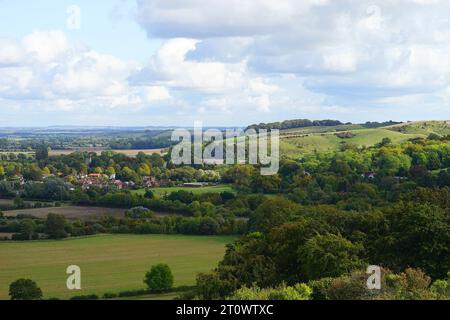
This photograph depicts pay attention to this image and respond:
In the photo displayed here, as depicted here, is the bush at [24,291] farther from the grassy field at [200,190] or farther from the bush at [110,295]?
the grassy field at [200,190]

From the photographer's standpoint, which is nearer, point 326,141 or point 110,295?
point 110,295

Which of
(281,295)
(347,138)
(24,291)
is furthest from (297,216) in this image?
(347,138)

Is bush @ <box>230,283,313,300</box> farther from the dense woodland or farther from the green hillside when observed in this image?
the green hillside

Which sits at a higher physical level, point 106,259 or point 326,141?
point 326,141

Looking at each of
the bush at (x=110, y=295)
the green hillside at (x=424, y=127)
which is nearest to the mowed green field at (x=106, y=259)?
the bush at (x=110, y=295)

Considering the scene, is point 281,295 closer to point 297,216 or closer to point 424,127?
point 297,216
